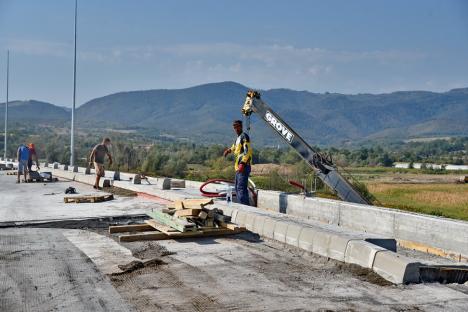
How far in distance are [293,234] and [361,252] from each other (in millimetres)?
2034

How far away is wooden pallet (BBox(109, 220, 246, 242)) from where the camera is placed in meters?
11.7

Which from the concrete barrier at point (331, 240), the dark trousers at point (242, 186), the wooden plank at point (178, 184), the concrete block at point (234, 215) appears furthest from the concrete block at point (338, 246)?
the wooden plank at point (178, 184)

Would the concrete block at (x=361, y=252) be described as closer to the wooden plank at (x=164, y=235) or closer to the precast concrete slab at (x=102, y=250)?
the wooden plank at (x=164, y=235)

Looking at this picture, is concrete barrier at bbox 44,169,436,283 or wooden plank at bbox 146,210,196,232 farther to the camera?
wooden plank at bbox 146,210,196,232

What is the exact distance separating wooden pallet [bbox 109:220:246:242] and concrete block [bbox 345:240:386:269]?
304 cm

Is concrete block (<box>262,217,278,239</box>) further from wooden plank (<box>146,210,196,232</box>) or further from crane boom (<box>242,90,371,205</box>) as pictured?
crane boom (<box>242,90,371,205</box>)

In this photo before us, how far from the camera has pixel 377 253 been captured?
927 centimetres

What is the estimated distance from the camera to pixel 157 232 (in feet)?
39.5

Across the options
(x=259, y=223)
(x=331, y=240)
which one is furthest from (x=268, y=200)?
(x=331, y=240)

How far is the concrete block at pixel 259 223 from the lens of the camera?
12547 mm

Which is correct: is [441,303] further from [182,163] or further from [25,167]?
[182,163]

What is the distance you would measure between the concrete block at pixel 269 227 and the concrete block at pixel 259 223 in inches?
3.8

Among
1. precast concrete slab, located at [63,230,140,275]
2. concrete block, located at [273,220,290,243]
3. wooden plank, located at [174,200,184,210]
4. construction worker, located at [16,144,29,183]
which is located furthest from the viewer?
construction worker, located at [16,144,29,183]

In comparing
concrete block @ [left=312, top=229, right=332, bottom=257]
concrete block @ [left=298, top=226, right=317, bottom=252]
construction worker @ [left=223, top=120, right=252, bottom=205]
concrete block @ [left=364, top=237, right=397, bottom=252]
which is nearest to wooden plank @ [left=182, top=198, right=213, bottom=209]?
construction worker @ [left=223, top=120, right=252, bottom=205]
